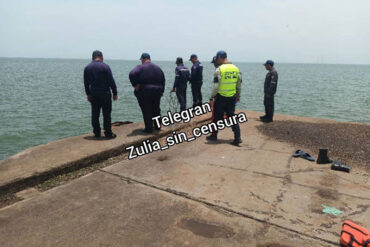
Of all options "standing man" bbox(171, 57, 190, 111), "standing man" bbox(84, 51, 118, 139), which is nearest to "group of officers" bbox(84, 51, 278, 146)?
"standing man" bbox(84, 51, 118, 139)

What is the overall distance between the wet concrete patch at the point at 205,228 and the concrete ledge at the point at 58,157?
227 centimetres

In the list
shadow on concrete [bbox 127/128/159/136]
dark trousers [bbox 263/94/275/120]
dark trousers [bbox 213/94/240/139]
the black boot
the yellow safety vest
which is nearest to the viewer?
the black boot

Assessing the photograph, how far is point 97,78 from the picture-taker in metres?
5.35

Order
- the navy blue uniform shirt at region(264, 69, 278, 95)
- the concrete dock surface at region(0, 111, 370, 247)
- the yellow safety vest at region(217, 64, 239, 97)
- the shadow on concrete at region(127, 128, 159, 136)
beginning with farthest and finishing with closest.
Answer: the navy blue uniform shirt at region(264, 69, 278, 95) → the shadow on concrete at region(127, 128, 159, 136) → the yellow safety vest at region(217, 64, 239, 97) → the concrete dock surface at region(0, 111, 370, 247)

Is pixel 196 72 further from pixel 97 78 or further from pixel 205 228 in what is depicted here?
pixel 205 228

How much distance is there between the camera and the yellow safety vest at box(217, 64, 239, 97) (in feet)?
17.8

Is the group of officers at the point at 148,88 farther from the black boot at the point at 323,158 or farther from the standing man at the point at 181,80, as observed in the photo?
the standing man at the point at 181,80

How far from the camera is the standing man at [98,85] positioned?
210 inches

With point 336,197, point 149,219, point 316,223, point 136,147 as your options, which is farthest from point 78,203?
point 336,197

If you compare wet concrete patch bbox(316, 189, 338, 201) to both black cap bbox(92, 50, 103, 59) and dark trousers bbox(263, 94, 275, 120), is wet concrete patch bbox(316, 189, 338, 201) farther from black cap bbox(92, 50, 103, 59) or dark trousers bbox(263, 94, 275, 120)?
black cap bbox(92, 50, 103, 59)

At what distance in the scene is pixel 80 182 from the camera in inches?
148

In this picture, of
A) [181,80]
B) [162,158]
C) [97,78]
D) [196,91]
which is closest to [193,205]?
[162,158]

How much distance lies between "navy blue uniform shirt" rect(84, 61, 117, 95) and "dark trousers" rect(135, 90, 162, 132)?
2.34ft

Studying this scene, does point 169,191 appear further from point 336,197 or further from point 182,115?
point 182,115
